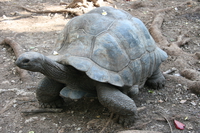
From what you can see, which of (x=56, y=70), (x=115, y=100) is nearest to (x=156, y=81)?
(x=115, y=100)

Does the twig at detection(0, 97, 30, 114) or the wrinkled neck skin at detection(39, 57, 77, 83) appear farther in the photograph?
the twig at detection(0, 97, 30, 114)

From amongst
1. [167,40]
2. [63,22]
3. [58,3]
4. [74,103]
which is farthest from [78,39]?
[58,3]

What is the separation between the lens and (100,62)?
2406 millimetres

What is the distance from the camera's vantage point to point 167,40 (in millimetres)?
5781

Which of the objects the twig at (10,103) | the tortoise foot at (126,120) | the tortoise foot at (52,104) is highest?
the tortoise foot at (126,120)

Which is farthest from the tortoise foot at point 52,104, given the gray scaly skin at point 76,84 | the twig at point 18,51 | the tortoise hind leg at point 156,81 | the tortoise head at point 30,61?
the tortoise hind leg at point 156,81

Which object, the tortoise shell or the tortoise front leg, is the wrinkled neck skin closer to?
the tortoise shell

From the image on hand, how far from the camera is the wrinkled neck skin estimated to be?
2.27m

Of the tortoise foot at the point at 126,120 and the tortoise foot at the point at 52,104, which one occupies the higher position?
the tortoise foot at the point at 126,120

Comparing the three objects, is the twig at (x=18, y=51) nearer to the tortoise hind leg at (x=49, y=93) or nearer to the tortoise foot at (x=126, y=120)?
the tortoise hind leg at (x=49, y=93)

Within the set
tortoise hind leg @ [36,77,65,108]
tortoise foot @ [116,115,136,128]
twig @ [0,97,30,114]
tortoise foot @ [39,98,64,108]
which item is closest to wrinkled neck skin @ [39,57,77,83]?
tortoise hind leg @ [36,77,65,108]

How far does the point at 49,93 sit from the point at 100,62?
2.80 feet

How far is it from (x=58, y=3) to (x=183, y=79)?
7102 millimetres

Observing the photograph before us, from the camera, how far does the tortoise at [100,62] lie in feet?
7.72
